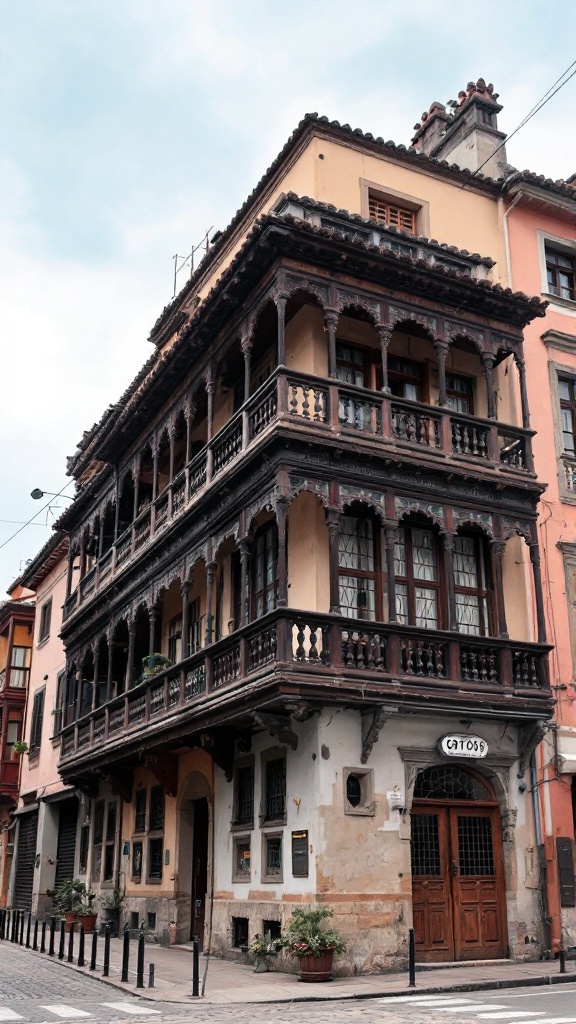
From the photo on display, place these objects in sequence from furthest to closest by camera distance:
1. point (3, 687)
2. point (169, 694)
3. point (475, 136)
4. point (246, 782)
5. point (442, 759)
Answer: point (3, 687)
point (475, 136)
point (169, 694)
point (246, 782)
point (442, 759)

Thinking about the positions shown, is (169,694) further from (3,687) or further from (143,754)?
(3,687)

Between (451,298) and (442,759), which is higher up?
(451,298)

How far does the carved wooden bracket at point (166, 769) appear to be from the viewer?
2102 cm

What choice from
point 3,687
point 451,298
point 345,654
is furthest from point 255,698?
point 3,687

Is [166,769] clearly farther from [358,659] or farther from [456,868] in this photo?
[358,659]

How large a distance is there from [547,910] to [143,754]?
8.45m

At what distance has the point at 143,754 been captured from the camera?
20.8 metres

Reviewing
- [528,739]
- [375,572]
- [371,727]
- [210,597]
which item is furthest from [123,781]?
[528,739]

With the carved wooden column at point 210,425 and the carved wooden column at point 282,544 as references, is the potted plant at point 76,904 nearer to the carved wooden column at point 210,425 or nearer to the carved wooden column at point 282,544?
the carved wooden column at point 210,425

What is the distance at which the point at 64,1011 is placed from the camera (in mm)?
11375

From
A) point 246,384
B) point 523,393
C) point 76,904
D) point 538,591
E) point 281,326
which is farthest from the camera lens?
point 76,904

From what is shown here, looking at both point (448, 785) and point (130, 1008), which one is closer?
point (130, 1008)

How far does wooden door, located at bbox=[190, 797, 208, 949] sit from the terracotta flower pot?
6.06 metres

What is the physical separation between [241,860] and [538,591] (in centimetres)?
687
